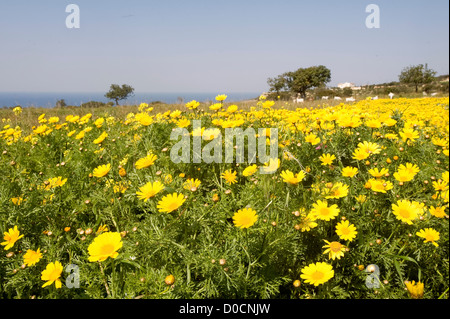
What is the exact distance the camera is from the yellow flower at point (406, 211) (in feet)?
4.06

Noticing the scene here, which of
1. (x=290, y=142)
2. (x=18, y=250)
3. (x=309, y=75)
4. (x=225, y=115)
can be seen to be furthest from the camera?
(x=309, y=75)

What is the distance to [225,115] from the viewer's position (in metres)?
2.60

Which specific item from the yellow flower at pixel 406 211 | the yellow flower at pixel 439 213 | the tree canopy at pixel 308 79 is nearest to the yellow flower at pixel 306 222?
the yellow flower at pixel 406 211

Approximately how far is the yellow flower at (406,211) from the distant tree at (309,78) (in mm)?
30506

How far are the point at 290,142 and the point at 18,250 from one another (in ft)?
6.14

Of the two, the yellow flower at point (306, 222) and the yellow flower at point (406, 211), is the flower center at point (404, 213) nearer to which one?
the yellow flower at point (406, 211)

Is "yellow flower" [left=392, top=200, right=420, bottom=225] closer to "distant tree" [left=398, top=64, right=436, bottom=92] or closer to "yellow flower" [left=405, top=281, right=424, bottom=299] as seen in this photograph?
"yellow flower" [left=405, top=281, right=424, bottom=299]

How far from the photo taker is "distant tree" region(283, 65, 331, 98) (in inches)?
1184

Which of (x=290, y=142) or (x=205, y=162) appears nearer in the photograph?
(x=205, y=162)

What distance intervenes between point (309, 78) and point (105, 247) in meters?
32.5

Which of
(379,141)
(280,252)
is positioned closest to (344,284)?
(280,252)

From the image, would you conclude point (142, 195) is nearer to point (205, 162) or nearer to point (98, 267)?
point (98, 267)

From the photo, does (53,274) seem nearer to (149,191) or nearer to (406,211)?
(149,191)
